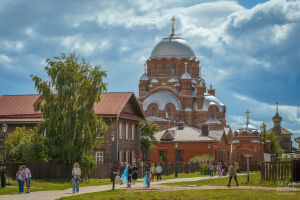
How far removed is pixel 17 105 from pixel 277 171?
24.7m

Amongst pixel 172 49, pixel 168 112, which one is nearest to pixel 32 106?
pixel 168 112

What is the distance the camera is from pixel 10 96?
47562mm

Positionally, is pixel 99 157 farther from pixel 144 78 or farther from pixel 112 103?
pixel 144 78

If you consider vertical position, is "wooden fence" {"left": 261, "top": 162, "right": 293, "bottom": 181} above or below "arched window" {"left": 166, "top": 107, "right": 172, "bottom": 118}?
below

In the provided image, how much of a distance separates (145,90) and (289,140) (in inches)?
2552

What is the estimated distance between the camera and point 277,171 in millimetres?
29125

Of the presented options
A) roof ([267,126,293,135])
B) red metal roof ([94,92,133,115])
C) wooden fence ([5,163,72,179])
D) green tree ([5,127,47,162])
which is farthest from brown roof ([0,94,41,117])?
roof ([267,126,293,135])

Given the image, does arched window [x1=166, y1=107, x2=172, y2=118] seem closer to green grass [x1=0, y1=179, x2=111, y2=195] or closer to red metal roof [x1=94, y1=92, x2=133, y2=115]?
red metal roof [x1=94, y1=92, x2=133, y2=115]

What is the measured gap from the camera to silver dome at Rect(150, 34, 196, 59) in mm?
89125

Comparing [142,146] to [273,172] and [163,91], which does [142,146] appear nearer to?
[273,172]

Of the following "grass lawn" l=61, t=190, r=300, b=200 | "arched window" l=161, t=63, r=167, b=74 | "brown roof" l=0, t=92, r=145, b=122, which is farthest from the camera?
"arched window" l=161, t=63, r=167, b=74

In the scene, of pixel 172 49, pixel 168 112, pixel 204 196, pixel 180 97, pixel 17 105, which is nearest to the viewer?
pixel 204 196

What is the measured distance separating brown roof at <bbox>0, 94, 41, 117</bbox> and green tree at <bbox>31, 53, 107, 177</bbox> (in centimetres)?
927

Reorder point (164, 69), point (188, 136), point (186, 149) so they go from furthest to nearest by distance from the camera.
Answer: point (164, 69) < point (188, 136) < point (186, 149)
